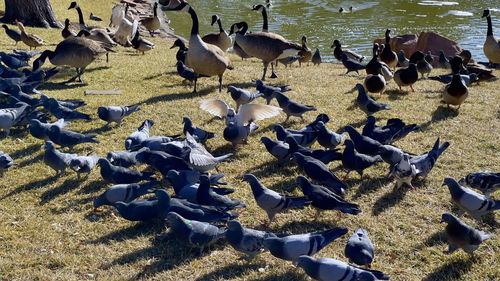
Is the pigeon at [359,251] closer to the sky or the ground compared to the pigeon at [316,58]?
closer to the sky

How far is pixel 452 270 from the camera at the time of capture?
477 cm

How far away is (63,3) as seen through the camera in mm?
23016

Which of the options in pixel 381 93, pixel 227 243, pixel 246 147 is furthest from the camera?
pixel 381 93

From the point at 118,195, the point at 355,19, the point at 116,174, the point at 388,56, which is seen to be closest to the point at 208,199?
the point at 118,195

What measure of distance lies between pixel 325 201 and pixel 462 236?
5.24 ft

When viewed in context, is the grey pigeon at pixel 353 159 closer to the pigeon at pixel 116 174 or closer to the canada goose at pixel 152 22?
the pigeon at pixel 116 174

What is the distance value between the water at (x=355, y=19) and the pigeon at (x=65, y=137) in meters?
14.4

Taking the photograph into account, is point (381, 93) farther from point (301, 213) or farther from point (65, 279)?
point (65, 279)

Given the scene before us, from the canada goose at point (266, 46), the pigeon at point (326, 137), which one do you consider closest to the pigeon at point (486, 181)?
the pigeon at point (326, 137)

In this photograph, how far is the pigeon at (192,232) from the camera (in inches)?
192

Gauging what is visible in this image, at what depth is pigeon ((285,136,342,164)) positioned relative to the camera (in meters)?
6.70

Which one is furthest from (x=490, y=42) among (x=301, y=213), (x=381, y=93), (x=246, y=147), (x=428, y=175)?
(x=301, y=213)

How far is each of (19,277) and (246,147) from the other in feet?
14.4

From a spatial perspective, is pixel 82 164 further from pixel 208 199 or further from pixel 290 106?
pixel 290 106
